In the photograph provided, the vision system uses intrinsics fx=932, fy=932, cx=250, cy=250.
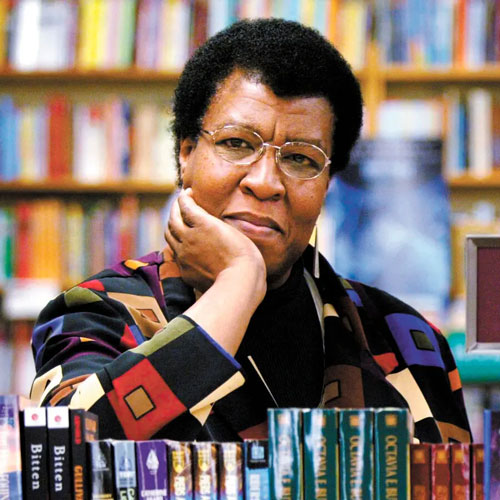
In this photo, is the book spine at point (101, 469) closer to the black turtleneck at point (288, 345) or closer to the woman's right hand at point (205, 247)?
the woman's right hand at point (205, 247)

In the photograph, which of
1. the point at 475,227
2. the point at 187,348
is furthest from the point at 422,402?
the point at 475,227

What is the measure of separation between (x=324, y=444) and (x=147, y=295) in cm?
62

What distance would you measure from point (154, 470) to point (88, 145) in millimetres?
2595

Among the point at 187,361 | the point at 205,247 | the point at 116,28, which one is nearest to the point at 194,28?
the point at 116,28

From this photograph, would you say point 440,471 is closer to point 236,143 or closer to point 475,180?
point 236,143

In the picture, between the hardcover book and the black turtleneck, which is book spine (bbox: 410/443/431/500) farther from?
the black turtleneck

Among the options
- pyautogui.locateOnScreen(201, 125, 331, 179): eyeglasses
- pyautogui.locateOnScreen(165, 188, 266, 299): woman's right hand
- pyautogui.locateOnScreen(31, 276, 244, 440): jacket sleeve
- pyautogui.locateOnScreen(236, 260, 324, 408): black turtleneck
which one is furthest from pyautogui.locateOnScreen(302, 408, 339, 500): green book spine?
pyautogui.locateOnScreen(201, 125, 331, 179): eyeglasses

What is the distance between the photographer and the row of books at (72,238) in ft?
11.1

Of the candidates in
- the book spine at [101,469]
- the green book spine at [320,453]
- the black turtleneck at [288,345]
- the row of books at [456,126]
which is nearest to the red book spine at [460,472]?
the green book spine at [320,453]

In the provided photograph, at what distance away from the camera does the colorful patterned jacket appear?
1111 mm

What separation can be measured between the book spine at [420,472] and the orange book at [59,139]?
2663mm

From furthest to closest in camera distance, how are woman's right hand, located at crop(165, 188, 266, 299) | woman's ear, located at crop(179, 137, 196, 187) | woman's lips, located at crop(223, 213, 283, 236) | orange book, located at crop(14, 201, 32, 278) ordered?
1. orange book, located at crop(14, 201, 32, 278)
2. woman's ear, located at crop(179, 137, 196, 187)
3. woman's lips, located at crop(223, 213, 283, 236)
4. woman's right hand, located at crop(165, 188, 266, 299)

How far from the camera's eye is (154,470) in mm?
961

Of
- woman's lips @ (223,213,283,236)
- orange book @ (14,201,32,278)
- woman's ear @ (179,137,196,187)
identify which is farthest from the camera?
orange book @ (14,201,32,278)
